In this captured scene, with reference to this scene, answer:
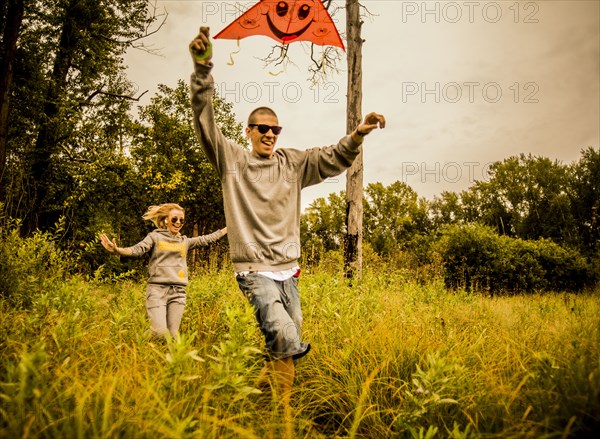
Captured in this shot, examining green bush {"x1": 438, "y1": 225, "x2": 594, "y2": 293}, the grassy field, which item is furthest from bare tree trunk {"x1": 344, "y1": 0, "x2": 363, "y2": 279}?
green bush {"x1": 438, "y1": 225, "x2": 594, "y2": 293}

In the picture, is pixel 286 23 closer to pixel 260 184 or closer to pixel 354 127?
pixel 354 127

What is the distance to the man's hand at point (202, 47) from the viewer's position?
2.12 meters

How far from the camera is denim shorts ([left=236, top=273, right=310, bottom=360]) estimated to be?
216 centimetres

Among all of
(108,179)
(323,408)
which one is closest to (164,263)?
(323,408)

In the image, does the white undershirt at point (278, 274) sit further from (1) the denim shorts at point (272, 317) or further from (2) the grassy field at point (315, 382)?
(2) the grassy field at point (315, 382)

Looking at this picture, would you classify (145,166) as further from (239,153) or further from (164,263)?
(239,153)

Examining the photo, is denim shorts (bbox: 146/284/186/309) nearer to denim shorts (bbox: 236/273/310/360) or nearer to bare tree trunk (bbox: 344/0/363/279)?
denim shorts (bbox: 236/273/310/360)

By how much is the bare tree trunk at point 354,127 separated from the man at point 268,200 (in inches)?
131

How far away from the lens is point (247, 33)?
410cm

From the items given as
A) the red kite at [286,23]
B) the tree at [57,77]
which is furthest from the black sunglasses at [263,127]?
the tree at [57,77]

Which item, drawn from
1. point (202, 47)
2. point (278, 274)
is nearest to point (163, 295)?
point (278, 274)

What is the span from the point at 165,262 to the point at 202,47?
8.91 ft

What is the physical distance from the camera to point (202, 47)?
216cm

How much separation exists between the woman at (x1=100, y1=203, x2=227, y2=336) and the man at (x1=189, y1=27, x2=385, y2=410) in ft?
4.53
